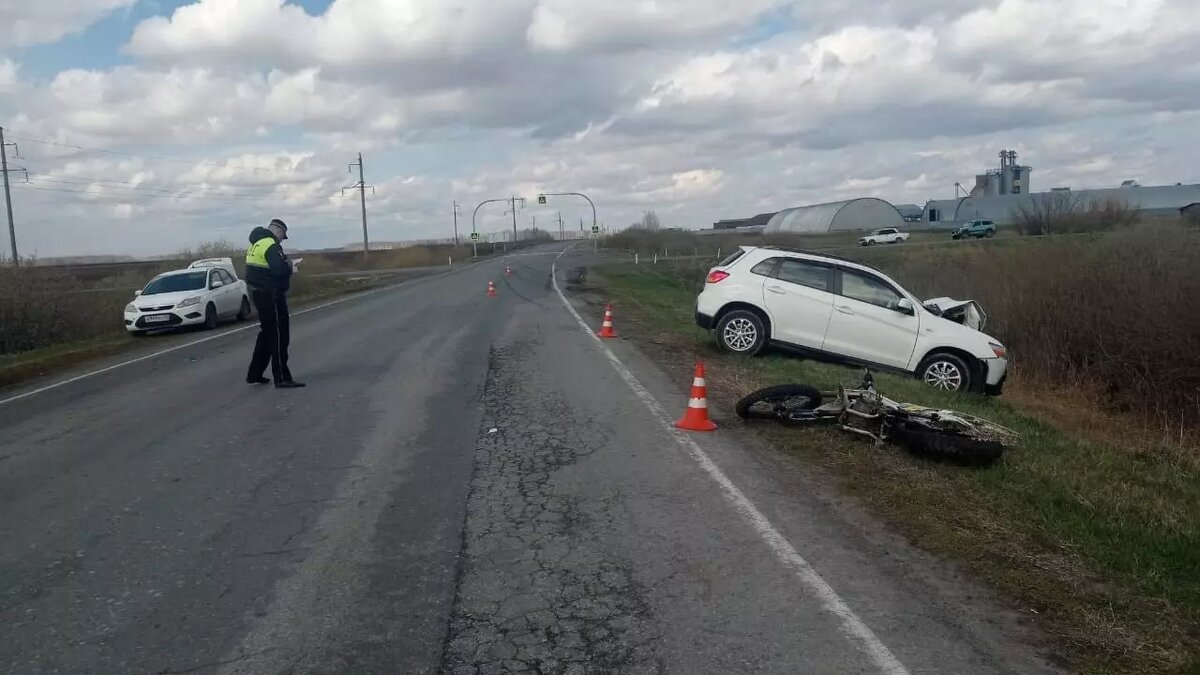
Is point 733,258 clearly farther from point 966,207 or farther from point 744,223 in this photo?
point 744,223

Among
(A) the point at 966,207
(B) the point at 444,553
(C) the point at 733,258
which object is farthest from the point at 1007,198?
(B) the point at 444,553

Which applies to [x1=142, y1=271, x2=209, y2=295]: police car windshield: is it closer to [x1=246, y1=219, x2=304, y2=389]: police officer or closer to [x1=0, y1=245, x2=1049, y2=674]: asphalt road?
[x1=246, y1=219, x2=304, y2=389]: police officer

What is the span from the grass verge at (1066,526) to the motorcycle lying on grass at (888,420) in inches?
5.8

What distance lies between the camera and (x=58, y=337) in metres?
23.6

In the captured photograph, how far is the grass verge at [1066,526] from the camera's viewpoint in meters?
4.56

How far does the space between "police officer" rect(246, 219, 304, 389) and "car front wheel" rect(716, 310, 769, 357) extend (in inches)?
246

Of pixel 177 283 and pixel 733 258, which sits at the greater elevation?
pixel 733 258

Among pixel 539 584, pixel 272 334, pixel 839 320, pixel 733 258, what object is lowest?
pixel 539 584

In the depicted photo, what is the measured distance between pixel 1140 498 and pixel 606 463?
4.12 meters

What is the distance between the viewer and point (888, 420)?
27.8 ft

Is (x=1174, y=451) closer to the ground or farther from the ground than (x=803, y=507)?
closer to the ground

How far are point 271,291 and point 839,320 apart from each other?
763 cm

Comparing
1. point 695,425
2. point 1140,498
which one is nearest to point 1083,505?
point 1140,498

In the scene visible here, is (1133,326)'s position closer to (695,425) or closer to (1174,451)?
(1174,451)
